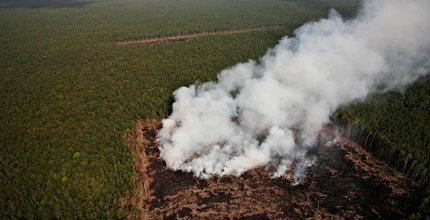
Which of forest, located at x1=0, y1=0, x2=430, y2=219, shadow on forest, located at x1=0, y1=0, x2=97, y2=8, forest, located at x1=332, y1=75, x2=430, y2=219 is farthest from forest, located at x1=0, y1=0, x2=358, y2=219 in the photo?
shadow on forest, located at x1=0, y1=0, x2=97, y2=8

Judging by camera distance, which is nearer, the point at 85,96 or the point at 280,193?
the point at 280,193

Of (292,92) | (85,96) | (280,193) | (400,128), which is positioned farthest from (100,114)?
(400,128)

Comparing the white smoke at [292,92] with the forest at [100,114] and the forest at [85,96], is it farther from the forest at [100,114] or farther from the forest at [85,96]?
the forest at [85,96]

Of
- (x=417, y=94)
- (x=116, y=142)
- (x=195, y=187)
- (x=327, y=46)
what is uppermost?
(x=327, y=46)

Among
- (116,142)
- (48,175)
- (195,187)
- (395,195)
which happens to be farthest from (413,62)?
(48,175)

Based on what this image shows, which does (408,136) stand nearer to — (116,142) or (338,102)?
(338,102)

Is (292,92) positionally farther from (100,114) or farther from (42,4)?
(42,4)
